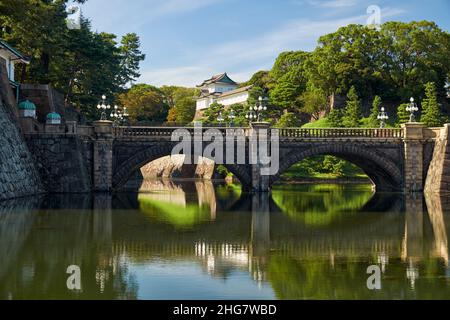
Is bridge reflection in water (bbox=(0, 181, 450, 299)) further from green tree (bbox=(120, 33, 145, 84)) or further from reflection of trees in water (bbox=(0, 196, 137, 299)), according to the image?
green tree (bbox=(120, 33, 145, 84))

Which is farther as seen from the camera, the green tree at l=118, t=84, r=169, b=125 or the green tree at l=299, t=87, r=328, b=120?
the green tree at l=118, t=84, r=169, b=125

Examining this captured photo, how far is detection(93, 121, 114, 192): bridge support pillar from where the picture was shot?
46.1 metres

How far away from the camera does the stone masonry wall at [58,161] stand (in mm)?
43250

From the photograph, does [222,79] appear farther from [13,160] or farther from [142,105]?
[13,160]

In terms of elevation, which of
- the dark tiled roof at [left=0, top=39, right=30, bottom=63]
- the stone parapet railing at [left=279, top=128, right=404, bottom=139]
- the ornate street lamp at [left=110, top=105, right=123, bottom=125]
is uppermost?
the dark tiled roof at [left=0, top=39, right=30, bottom=63]

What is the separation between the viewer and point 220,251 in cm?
2002

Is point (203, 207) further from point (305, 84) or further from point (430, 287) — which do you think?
point (305, 84)

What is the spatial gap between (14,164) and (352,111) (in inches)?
2019

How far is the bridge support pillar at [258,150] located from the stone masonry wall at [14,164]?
660 inches

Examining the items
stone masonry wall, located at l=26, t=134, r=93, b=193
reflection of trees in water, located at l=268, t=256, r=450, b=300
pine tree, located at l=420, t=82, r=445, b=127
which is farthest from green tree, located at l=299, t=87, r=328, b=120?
reflection of trees in water, located at l=268, t=256, r=450, b=300

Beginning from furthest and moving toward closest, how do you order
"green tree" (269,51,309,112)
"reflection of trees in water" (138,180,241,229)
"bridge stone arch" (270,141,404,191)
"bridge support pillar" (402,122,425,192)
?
"green tree" (269,51,309,112), "bridge support pillar" (402,122,425,192), "bridge stone arch" (270,141,404,191), "reflection of trees in water" (138,180,241,229)

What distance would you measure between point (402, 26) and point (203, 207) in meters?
60.6

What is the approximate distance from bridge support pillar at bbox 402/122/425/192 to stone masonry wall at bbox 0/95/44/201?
2954 cm

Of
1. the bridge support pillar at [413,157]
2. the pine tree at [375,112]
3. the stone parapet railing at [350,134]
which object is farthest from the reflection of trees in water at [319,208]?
the pine tree at [375,112]
